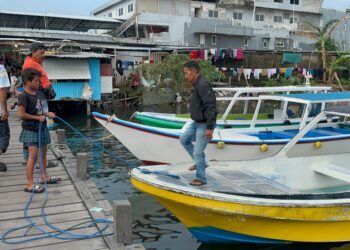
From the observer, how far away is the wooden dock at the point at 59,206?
456 centimetres

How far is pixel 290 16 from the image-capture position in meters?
46.2

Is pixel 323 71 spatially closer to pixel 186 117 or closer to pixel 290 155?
pixel 186 117

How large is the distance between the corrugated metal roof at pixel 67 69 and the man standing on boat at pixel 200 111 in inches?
672

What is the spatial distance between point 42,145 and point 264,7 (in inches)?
1653

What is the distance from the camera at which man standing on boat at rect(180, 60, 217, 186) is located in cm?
559

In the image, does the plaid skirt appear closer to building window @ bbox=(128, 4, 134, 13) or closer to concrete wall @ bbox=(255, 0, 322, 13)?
building window @ bbox=(128, 4, 134, 13)

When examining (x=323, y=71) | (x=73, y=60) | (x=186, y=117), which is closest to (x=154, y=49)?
(x=73, y=60)

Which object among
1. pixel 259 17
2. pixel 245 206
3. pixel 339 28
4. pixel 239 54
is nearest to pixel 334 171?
pixel 245 206

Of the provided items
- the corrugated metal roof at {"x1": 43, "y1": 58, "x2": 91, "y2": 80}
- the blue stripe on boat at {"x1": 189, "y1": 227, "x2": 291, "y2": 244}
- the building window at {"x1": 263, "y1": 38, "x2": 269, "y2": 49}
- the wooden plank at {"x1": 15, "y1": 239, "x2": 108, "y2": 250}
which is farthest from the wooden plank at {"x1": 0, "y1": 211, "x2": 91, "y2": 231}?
the building window at {"x1": 263, "y1": 38, "x2": 269, "y2": 49}

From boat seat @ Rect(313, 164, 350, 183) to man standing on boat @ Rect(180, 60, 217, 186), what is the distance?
2.48 metres

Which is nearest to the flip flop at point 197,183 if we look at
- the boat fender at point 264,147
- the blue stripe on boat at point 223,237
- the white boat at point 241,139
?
the blue stripe on boat at point 223,237

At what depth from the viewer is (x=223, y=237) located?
584 cm

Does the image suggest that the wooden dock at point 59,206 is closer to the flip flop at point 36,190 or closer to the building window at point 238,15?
the flip flop at point 36,190

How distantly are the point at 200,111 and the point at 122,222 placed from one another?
2.04m
